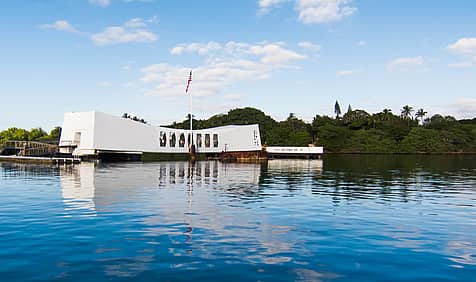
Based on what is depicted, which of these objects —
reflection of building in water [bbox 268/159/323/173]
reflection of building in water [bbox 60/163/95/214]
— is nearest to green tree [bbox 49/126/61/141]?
reflection of building in water [bbox 268/159/323/173]

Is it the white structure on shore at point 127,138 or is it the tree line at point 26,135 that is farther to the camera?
the tree line at point 26,135

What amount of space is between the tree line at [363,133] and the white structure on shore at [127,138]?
3653cm

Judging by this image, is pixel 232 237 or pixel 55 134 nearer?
pixel 232 237

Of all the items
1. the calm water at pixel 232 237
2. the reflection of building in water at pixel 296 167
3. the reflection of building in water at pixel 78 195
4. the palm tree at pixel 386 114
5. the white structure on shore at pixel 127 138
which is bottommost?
the calm water at pixel 232 237

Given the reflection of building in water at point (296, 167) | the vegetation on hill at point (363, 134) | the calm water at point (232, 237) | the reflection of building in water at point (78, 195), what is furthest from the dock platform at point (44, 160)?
the vegetation on hill at point (363, 134)

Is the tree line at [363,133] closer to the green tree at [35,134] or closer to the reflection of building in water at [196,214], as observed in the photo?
the green tree at [35,134]

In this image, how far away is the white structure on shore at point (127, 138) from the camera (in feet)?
188

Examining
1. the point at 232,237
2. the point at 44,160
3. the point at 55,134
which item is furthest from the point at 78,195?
the point at 55,134

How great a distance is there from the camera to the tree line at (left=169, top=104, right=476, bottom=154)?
4537 inches

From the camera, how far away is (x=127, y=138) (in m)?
61.9

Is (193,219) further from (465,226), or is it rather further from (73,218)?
(465,226)

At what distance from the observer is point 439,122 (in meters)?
130

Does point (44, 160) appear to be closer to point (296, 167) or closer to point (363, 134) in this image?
point (296, 167)

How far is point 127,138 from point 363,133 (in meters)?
78.2
